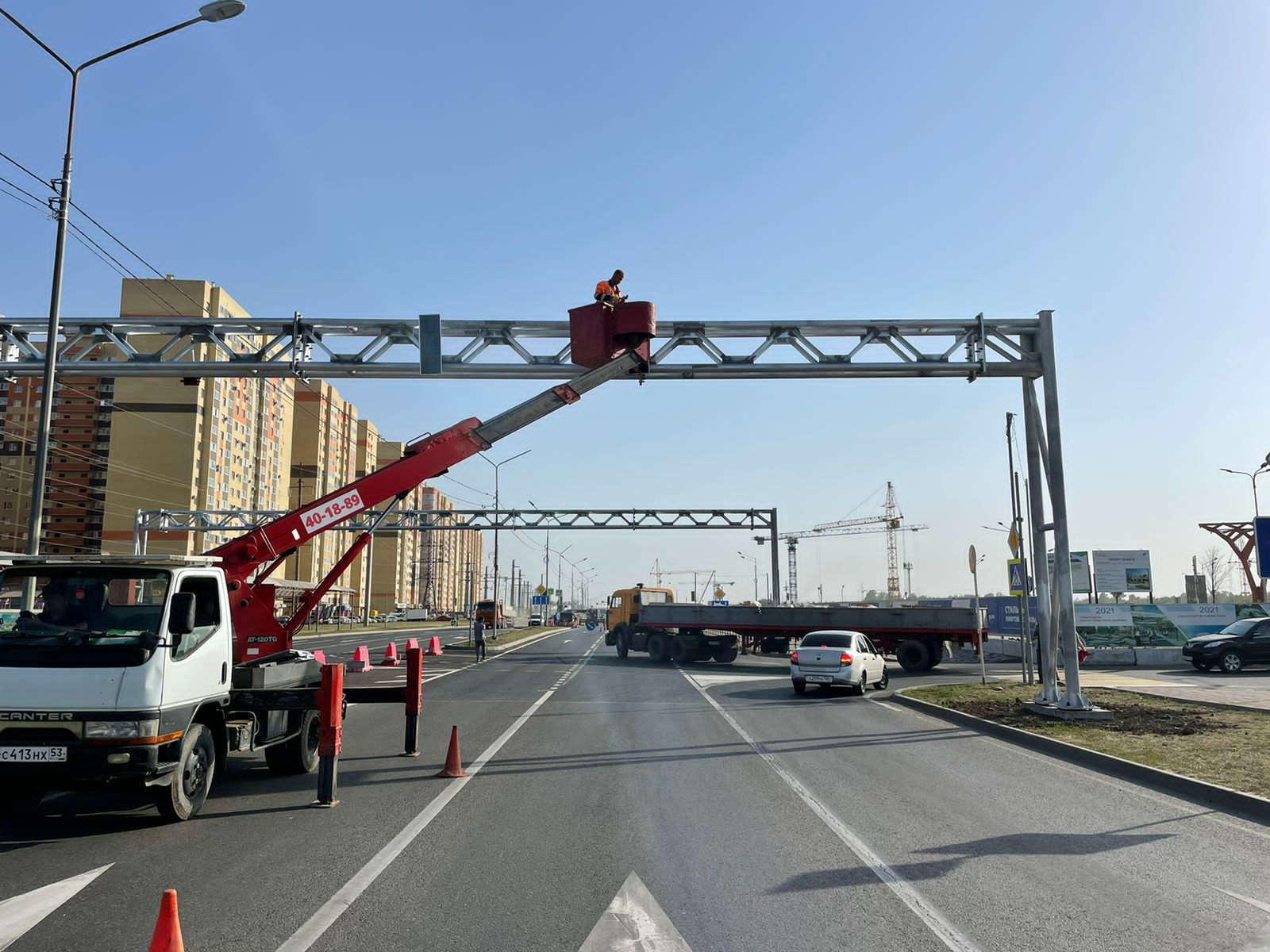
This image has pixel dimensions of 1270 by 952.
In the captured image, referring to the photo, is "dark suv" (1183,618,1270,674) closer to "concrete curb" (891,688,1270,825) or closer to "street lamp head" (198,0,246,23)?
"concrete curb" (891,688,1270,825)

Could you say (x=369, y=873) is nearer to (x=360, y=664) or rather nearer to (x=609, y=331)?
(x=609, y=331)

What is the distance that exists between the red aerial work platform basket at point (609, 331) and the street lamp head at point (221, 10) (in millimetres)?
6238

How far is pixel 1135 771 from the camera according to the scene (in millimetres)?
11281

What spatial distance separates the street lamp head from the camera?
42.2 ft

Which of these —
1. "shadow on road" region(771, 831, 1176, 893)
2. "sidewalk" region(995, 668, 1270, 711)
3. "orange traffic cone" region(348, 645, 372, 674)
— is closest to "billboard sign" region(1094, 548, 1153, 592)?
"sidewalk" region(995, 668, 1270, 711)

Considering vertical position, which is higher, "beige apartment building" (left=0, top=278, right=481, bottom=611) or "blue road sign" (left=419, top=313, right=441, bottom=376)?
"beige apartment building" (left=0, top=278, right=481, bottom=611)

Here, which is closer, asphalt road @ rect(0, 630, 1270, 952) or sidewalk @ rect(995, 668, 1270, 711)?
asphalt road @ rect(0, 630, 1270, 952)

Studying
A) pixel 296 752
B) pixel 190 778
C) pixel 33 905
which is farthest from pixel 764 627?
pixel 33 905

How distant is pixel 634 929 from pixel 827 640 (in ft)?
59.8

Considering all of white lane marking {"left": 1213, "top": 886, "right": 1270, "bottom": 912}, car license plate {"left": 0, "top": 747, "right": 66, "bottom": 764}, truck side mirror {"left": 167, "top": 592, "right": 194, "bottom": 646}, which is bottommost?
Result: white lane marking {"left": 1213, "top": 886, "right": 1270, "bottom": 912}

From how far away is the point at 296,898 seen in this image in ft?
19.4

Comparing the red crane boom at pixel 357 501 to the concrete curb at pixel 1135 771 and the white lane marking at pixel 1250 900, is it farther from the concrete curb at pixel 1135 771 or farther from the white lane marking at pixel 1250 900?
the white lane marking at pixel 1250 900

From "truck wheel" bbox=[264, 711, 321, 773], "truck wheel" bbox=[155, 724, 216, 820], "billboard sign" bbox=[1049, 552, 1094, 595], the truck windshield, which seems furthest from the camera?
"billboard sign" bbox=[1049, 552, 1094, 595]

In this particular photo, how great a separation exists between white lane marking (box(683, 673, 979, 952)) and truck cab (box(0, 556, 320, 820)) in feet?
18.2
